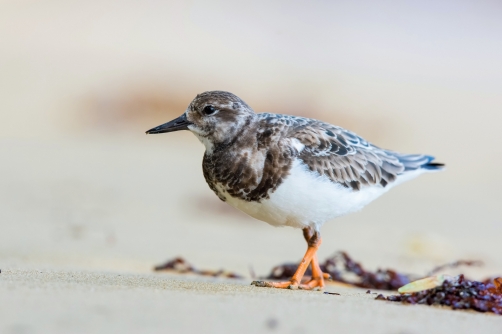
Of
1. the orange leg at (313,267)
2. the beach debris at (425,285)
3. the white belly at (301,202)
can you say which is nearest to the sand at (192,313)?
the beach debris at (425,285)

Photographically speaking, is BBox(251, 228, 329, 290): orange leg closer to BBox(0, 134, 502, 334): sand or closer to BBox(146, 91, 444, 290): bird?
BBox(146, 91, 444, 290): bird

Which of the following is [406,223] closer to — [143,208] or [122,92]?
[143,208]

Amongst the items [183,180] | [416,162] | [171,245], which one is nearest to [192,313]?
[416,162]

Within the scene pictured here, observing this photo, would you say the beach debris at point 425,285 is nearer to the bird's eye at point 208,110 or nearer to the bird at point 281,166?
the bird at point 281,166

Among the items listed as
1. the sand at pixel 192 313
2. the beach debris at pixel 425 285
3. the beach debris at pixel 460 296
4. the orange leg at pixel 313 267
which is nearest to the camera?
the sand at pixel 192 313

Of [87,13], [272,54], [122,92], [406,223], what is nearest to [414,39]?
[272,54]

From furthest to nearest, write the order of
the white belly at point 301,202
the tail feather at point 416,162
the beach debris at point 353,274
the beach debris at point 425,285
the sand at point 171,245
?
the tail feather at point 416,162, the beach debris at point 353,274, the white belly at point 301,202, the beach debris at point 425,285, the sand at point 171,245
